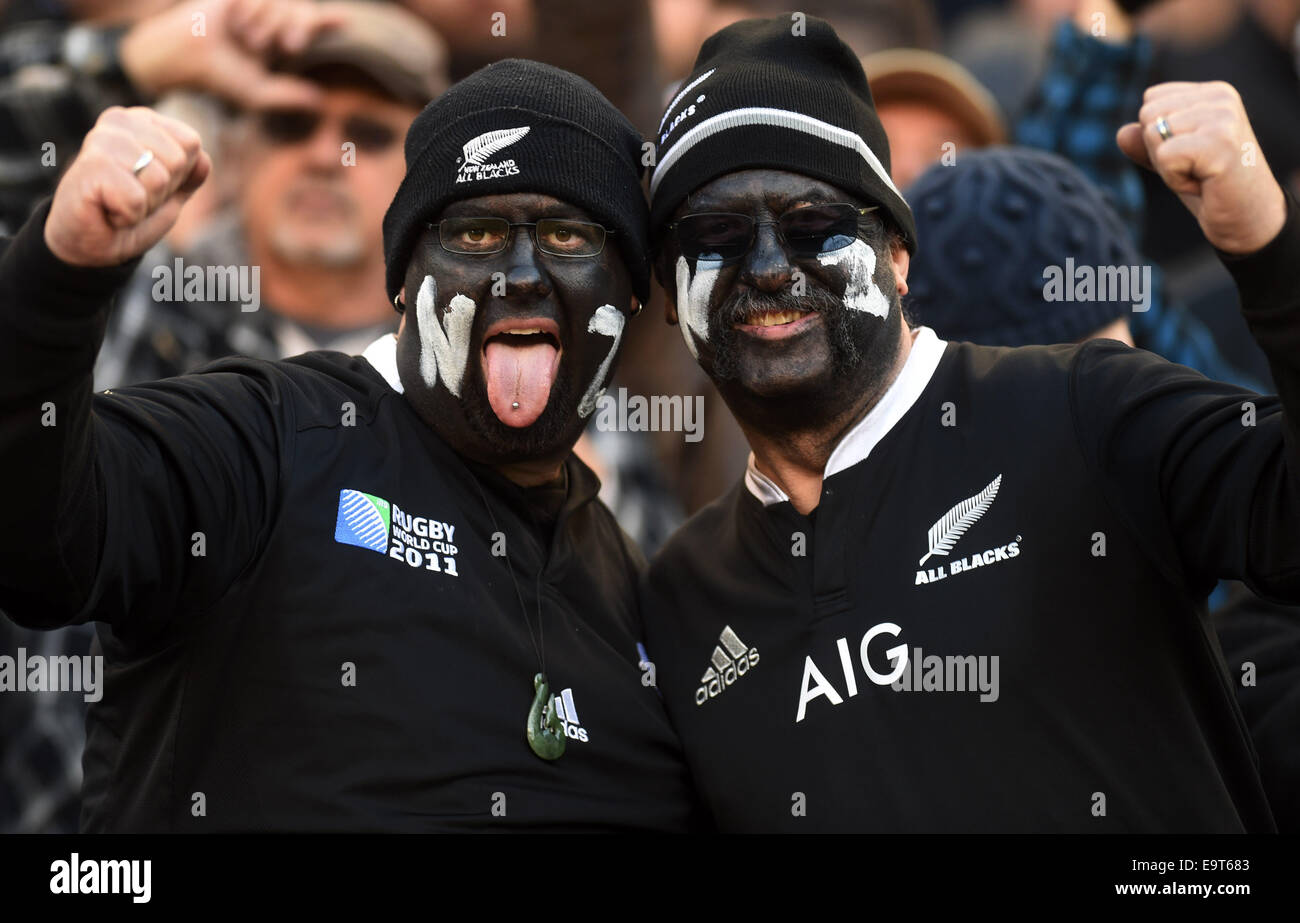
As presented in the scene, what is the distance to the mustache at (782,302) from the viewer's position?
334 cm

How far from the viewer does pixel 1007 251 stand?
414 cm

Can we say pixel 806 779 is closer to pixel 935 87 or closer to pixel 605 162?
pixel 605 162

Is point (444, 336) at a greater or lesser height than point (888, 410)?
greater

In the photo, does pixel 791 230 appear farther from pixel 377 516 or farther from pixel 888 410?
pixel 377 516

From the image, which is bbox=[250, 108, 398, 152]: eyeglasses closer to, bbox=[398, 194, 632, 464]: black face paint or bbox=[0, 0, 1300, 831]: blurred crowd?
bbox=[0, 0, 1300, 831]: blurred crowd

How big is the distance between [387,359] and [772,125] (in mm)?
1073

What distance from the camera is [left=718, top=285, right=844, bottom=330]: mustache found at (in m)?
3.34

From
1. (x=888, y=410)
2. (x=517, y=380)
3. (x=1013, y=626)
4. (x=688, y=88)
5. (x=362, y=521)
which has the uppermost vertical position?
(x=688, y=88)

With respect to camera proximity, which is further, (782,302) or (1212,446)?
(782,302)

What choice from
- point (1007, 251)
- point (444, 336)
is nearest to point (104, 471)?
point (444, 336)

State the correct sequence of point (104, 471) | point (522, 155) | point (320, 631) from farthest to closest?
1. point (522, 155)
2. point (320, 631)
3. point (104, 471)

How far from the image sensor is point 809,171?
3359mm

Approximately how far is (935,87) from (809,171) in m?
2.64

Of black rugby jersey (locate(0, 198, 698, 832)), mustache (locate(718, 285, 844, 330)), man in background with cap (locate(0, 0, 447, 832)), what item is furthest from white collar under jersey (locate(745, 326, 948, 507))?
man in background with cap (locate(0, 0, 447, 832))
